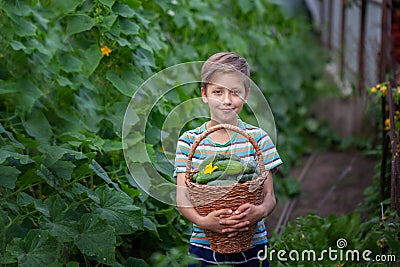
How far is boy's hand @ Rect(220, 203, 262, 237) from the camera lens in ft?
8.54

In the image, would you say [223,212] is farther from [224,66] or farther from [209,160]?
[224,66]

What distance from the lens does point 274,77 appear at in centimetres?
753

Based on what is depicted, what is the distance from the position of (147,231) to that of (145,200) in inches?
7.4

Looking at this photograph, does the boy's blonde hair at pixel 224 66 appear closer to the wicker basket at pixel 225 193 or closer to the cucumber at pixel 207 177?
the wicker basket at pixel 225 193

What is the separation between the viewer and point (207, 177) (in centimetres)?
260

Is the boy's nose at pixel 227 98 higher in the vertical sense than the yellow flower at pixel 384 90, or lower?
higher

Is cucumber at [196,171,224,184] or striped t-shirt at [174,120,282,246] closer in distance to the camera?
cucumber at [196,171,224,184]

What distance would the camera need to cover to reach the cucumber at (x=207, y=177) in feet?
8.46

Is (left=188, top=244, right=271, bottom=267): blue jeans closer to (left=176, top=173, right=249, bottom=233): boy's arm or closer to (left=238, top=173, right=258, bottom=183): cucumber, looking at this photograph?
(left=176, top=173, right=249, bottom=233): boy's arm

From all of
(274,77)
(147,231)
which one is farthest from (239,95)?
(274,77)

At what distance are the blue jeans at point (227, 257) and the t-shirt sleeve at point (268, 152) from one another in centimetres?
34

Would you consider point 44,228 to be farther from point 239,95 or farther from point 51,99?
point 51,99

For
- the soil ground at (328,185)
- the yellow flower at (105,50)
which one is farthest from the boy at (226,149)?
the soil ground at (328,185)

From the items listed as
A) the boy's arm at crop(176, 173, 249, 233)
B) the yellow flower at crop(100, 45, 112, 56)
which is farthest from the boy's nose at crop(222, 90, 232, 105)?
the yellow flower at crop(100, 45, 112, 56)
